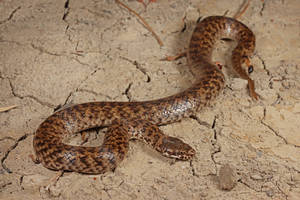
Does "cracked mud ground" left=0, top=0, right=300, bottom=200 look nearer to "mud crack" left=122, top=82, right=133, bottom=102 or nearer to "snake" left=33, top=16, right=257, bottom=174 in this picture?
"mud crack" left=122, top=82, right=133, bottom=102

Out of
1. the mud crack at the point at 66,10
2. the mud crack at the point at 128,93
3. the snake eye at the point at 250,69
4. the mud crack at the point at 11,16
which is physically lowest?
the mud crack at the point at 128,93

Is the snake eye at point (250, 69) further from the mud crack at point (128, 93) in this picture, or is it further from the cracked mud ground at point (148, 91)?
the mud crack at point (128, 93)

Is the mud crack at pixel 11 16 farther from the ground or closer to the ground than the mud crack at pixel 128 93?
farther from the ground

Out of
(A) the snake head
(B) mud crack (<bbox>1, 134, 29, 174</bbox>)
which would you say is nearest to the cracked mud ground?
(B) mud crack (<bbox>1, 134, 29, 174</bbox>)

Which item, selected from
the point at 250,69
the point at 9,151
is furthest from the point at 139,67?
the point at 9,151

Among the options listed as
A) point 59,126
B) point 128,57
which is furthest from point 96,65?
point 59,126

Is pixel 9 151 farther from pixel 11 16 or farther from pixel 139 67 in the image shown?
pixel 11 16

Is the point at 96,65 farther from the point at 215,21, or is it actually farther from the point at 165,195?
the point at 165,195

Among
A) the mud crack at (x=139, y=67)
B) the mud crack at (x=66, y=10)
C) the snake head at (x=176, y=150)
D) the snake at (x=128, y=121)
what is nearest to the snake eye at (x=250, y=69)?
the snake at (x=128, y=121)
